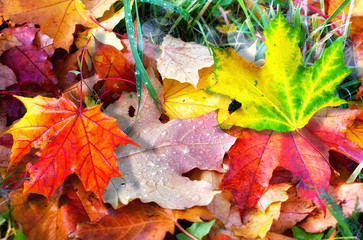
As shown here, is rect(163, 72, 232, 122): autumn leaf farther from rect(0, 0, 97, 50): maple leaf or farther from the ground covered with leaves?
rect(0, 0, 97, 50): maple leaf

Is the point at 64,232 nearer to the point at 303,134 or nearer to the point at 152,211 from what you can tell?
the point at 152,211

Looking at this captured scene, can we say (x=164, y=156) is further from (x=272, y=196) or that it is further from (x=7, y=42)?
(x=7, y=42)

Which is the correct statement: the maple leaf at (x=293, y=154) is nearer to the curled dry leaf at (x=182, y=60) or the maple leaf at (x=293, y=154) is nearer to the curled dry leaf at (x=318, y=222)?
the curled dry leaf at (x=318, y=222)

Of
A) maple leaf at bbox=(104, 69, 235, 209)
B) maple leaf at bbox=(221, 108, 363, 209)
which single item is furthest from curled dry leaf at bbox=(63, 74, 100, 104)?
maple leaf at bbox=(221, 108, 363, 209)

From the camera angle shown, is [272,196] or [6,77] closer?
[272,196]

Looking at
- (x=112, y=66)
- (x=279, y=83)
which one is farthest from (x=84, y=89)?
(x=279, y=83)

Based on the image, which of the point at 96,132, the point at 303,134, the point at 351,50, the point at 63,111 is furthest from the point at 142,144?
the point at 351,50

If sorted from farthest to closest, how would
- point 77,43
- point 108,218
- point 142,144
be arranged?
point 77,43 < point 142,144 < point 108,218
